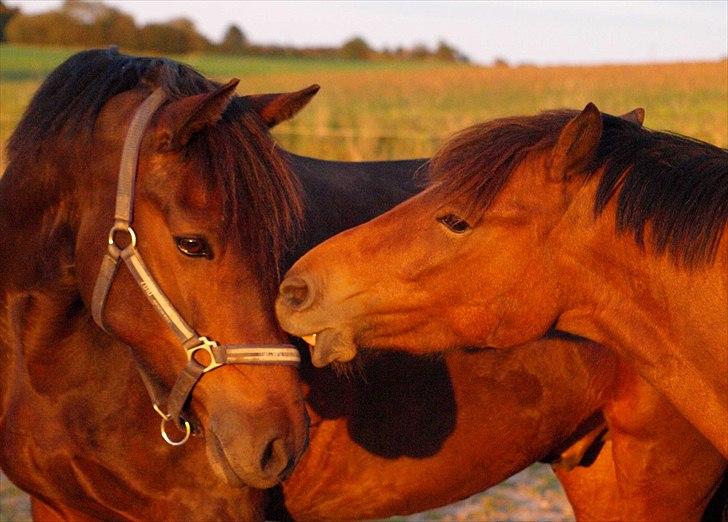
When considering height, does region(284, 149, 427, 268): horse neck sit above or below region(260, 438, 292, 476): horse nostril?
above

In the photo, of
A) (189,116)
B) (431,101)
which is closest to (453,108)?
(431,101)

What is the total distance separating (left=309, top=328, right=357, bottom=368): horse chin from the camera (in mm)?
2791

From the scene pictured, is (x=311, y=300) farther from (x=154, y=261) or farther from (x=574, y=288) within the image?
(x=574, y=288)

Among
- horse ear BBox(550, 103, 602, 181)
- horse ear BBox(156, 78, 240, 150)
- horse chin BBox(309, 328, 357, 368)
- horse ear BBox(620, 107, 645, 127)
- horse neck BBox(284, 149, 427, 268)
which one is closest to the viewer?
horse ear BBox(550, 103, 602, 181)

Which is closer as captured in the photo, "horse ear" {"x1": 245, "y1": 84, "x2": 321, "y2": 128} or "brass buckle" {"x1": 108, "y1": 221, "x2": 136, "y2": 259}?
"brass buckle" {"x1": 108, "y1": 221, "x2": 136, "y2": 259}

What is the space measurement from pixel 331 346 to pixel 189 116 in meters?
0.75

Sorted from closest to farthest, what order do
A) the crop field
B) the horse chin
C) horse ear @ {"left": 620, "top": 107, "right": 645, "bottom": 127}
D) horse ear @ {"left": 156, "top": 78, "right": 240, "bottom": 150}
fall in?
horse ear @ {"left": 156, "top": 78, "right": 240, "bottom": 150} → the horse chin → horse ear @ {"left": 620, "top": 107, "right": 645, "bottom": 127} → the crop field

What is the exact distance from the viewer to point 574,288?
9.04ft

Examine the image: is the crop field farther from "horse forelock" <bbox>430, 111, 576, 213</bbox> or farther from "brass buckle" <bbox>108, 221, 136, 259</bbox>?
"horse forelock" <bbox>430, 111, 576, 213</bbox>

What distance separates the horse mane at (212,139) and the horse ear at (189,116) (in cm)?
4

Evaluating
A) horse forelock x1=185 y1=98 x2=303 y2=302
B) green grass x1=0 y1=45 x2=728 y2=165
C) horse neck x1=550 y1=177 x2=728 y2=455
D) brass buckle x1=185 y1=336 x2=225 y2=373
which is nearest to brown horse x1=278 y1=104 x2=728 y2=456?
horse neck x1=550 y1=177 x2=728 y2=455

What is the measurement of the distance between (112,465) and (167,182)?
0.97 m

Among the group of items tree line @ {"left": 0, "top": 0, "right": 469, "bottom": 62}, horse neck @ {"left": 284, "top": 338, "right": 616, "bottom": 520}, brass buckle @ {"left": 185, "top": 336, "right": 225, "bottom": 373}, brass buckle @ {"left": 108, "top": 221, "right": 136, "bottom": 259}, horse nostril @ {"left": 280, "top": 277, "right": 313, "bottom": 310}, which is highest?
brass buckle @ {"left": 108, "top": 221, "right": 136, "bottom": 259}

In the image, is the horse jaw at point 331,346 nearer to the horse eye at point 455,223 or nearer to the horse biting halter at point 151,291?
the horse biting halter at point 151,291
